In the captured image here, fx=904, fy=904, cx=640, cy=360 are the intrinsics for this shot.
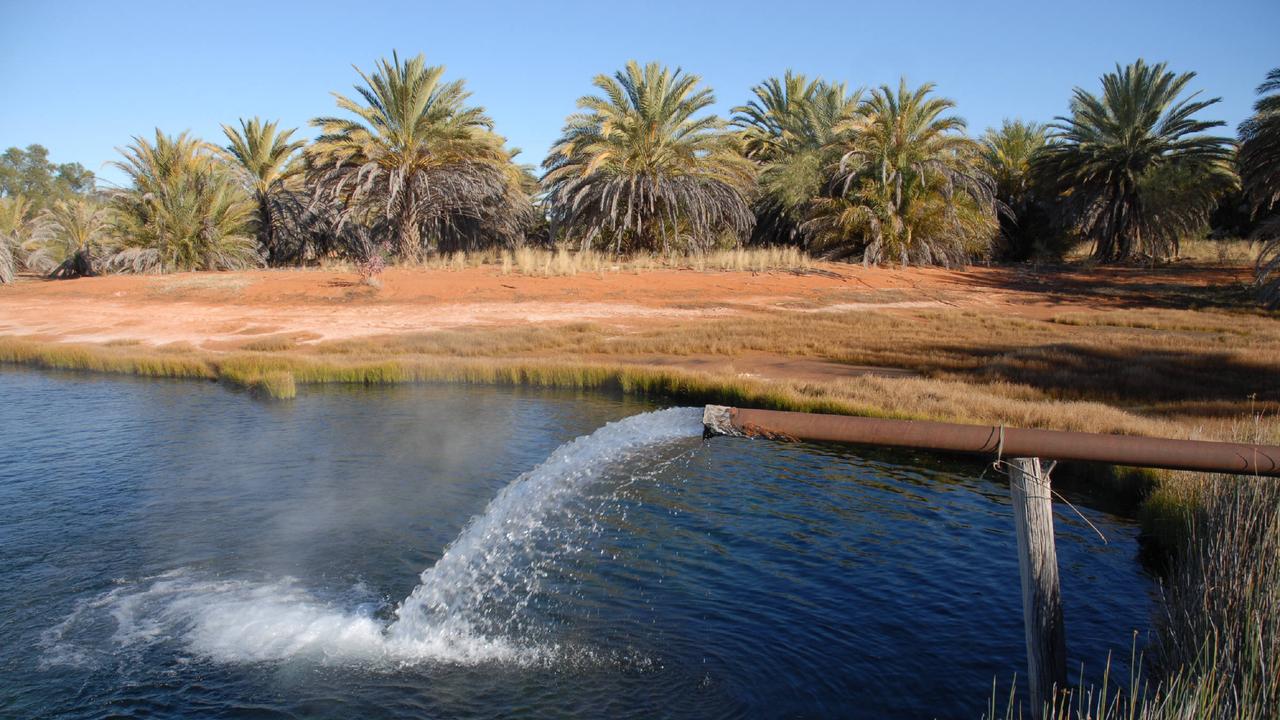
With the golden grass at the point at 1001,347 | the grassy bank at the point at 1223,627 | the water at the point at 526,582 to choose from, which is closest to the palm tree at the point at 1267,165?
the golden grass at the point at 1001,347

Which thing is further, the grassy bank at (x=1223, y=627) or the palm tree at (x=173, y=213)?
the palm tree at (x=173, y=213)

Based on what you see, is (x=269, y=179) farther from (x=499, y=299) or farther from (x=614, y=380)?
(x=614, y=380)

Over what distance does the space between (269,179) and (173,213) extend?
14.2ft

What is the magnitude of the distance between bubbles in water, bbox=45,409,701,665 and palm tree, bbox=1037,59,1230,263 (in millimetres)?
31043

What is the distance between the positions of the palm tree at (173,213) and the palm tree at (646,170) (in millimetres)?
12441

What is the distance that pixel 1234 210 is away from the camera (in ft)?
131

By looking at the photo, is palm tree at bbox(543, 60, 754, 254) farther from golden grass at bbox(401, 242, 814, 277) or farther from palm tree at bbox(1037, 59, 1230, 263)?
palm tree at bbox(1037, 59, 1230, 263)

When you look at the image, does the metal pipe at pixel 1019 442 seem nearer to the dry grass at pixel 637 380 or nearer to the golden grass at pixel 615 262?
the dry grass at pixel 637 380

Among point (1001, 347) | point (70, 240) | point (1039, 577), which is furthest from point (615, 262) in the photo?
point (1039, 577)

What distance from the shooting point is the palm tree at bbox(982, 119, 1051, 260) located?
38.1 m

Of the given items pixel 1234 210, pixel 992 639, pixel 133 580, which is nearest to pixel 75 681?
pixel 133 580

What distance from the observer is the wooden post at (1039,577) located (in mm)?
4398

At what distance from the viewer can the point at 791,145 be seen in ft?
130

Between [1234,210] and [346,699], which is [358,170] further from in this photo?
[1234,210]
